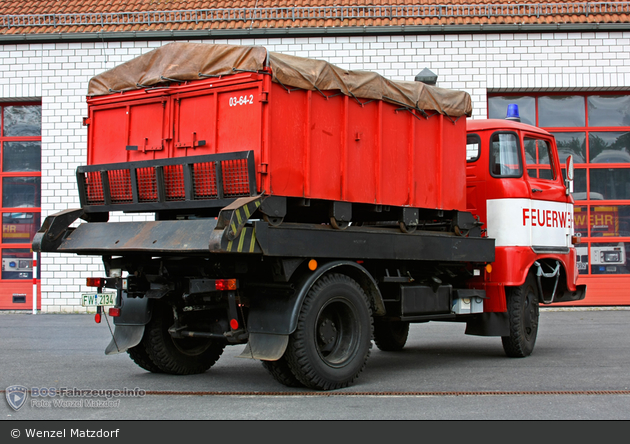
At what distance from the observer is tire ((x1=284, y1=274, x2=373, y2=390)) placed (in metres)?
6.58

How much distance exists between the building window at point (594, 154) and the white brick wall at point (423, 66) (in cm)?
45

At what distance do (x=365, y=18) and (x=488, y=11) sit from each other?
295 centimetres

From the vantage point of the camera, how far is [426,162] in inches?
328

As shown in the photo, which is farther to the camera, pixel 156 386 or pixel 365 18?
pixel 365 18

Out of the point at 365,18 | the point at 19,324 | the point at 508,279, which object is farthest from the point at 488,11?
the point at 19,324

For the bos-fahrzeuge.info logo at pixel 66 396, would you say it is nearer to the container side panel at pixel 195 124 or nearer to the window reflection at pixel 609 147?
the container side panel at pixel 195 124

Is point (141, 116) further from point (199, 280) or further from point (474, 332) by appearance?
point (474, 332)

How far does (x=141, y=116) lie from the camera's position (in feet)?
24.4

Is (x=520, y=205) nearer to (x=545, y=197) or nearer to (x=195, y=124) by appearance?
(x=545, y=197)

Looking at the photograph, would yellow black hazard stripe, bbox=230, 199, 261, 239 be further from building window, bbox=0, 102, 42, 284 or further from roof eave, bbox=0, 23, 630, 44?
building window, bbox=0, 102, 42, 284

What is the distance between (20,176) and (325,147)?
1275 centimetres

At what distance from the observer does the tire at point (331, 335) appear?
6.58m

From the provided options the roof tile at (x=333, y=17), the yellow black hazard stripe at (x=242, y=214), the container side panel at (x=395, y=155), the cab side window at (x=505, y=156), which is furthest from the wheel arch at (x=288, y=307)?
the roof tile at (x=333, y=17)

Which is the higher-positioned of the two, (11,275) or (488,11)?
(488,11)
